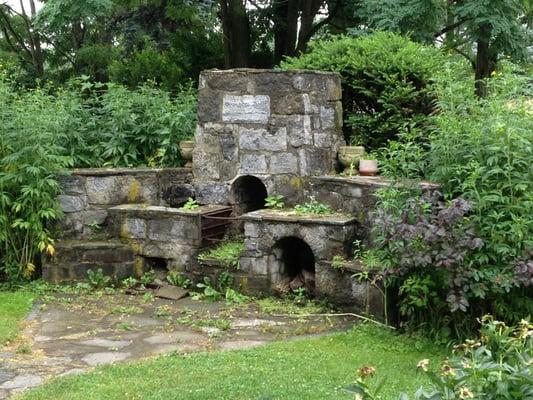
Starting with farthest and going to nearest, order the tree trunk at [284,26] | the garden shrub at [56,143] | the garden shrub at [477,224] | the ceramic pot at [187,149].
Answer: the tree trunk at [284,26], the ceramic pot at [187,149], the garden shrub at [56,143], the garden shrub at [477,224]

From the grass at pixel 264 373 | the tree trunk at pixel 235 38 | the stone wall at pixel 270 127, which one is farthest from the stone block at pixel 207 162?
the tree trunk at pixel 235 38

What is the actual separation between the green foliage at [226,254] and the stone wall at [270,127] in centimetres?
64

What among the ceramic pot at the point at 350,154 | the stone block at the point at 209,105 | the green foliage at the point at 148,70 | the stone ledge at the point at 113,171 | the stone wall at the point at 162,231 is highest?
the green foliage at the point at 148,70

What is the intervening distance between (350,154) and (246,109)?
1.23 m

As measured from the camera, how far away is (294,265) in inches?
276

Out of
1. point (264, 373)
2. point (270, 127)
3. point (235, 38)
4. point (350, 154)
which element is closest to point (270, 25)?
point (235, 38)

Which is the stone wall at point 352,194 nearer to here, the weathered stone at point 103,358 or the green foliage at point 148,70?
the weathered stone at point 103,358

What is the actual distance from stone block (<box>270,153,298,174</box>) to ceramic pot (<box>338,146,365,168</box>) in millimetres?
495

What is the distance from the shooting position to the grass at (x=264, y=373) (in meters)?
4.07

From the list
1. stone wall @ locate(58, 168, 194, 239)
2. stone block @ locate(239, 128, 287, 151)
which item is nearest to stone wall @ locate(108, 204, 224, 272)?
stone wall @ locate(58, 168, 194, 239)

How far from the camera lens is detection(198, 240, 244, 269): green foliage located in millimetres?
6781

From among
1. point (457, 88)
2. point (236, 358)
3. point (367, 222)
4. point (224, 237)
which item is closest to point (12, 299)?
point (224, 237)

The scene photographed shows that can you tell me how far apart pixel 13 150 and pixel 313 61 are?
3.40m

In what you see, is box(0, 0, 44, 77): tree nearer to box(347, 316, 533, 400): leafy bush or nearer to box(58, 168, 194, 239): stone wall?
box(58, 168, 194, 239): stone wall
